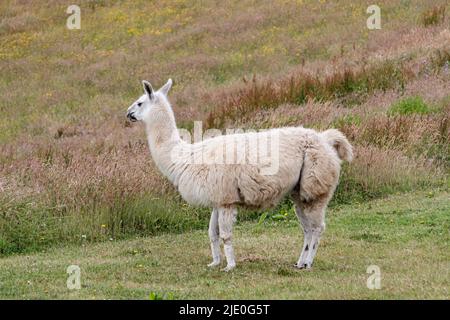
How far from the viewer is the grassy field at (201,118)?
9.65 metres

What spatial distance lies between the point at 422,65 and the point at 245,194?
12.6m

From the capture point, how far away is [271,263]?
9.42m

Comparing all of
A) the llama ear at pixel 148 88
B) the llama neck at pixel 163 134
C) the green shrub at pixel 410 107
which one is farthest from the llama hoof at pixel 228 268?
the green shrub at pixel 410 107

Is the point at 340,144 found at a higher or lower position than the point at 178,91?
higher

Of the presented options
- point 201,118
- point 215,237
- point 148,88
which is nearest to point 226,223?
point 215,237

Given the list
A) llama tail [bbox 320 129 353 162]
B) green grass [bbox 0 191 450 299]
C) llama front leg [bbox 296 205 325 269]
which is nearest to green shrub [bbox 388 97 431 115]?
green grass [bbox 0 191 450 299]

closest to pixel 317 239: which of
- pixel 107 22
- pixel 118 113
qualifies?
pixel 118 113

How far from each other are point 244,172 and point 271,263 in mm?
1218

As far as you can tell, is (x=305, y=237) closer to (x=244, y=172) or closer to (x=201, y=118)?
(x=244, y=172)

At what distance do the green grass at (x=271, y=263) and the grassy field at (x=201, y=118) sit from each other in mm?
43

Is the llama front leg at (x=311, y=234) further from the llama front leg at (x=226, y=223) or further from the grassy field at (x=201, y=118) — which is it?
the llama front leg at (x=226, y=223)

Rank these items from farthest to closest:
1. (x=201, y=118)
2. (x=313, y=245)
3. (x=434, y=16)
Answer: (x=434, y=16)
(x=201, y=118)
(x=313, y=245)

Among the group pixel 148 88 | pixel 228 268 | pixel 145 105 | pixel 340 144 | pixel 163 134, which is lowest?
pixel 228 268
